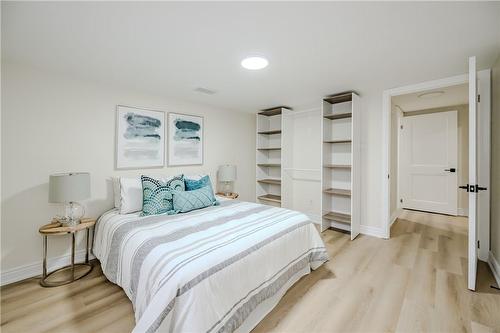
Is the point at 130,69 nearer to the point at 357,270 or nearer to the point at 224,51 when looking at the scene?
the point at 224,51

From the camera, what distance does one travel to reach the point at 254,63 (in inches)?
86.3

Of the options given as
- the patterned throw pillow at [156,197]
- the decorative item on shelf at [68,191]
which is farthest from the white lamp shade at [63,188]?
the patterned throw pillow at [156,197]

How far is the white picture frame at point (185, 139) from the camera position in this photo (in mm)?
3389

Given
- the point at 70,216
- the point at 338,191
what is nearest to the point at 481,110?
the point at 338,191

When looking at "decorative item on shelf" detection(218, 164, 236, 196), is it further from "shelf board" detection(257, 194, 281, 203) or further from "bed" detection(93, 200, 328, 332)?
"bed" detection(93, 200, 328, 332)

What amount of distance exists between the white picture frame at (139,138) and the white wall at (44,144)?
8 cm

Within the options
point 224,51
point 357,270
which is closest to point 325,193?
point 357,270

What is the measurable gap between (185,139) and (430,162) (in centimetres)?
500

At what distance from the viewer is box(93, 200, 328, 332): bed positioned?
4.10 ft

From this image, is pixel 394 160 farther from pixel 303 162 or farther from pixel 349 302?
pixel 349 302

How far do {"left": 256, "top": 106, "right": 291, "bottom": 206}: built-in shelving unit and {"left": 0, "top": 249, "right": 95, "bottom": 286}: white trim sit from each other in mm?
3073

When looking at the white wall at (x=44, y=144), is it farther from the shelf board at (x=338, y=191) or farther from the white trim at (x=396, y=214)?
the white trim at (x=396, y=214)

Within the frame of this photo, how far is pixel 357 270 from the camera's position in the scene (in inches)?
93.5

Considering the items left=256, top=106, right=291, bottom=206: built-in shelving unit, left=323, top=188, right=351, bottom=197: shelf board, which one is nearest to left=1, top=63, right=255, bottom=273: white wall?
left=256, top=106, right=291, bottom=206: built-in shelving unit
